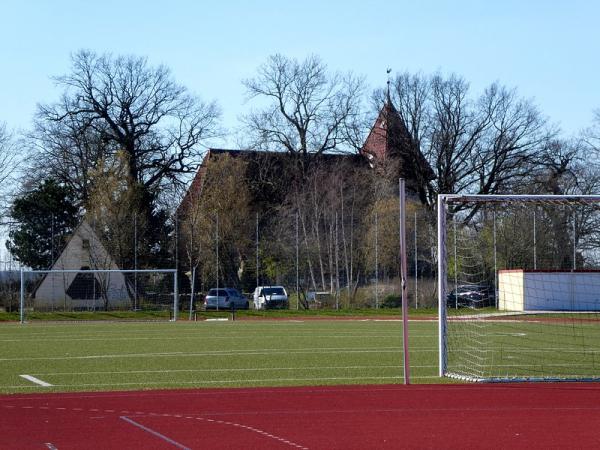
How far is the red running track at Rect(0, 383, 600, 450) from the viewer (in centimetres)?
995

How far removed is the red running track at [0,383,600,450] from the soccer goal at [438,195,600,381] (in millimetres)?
2737

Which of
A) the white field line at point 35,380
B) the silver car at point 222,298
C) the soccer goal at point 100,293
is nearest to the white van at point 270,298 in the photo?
the silver car at point 222,298

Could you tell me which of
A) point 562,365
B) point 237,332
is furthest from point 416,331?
point 562,365

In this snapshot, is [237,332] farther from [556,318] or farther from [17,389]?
[17,389]

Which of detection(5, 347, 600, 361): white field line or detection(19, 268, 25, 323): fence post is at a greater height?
detection(19, 268, 25, 323): fence post

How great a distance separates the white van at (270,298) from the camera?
4991cm

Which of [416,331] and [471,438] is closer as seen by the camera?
[471,438]

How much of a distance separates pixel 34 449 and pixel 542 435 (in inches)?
203

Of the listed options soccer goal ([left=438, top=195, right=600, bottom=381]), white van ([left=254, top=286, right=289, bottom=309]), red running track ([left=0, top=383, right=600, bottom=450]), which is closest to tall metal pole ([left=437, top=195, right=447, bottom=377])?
soccer goal ([left=438, top=195, right=600, bottom=381])

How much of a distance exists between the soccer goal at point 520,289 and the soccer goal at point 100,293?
1386cm

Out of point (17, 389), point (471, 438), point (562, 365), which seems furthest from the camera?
point (562, 365)

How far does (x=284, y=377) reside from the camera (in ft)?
54.9

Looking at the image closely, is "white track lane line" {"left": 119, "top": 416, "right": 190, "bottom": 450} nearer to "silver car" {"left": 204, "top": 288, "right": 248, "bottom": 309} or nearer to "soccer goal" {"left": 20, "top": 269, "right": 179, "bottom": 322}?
"soccer goal" {"left": 20, "top": 269, "right": 179, "bottom": 322}

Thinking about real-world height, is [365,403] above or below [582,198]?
Result: below
